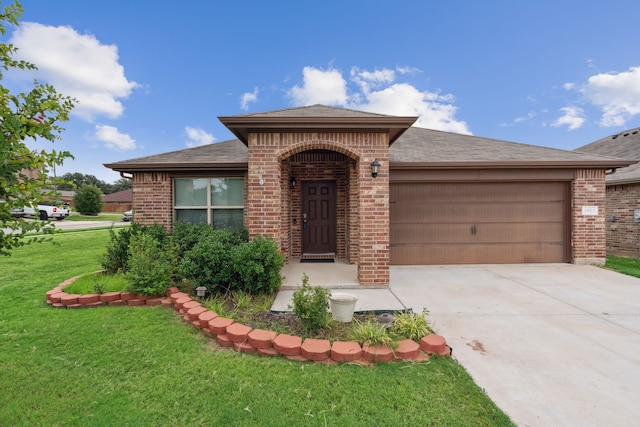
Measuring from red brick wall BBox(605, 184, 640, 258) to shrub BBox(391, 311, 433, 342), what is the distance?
29.4 feet

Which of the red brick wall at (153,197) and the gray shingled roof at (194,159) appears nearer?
the gray shingled roof at (194,159)

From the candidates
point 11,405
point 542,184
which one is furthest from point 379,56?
point 11,405

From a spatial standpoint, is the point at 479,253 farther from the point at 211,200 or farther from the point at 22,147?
the point at 22,147

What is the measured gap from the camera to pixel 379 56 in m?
11.1

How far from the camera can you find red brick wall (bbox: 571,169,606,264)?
6750 mm

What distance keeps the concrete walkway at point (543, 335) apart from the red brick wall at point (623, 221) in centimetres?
324

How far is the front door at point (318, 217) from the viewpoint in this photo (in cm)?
721

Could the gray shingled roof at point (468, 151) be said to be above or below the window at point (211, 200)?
above

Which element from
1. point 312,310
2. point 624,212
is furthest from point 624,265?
point 312,310

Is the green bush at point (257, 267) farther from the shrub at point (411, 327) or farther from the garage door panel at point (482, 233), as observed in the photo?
the garage door panel at point (482, 233)

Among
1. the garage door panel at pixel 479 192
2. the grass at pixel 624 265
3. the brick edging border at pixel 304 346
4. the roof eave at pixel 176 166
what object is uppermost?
the roof eave at pixel 176 166

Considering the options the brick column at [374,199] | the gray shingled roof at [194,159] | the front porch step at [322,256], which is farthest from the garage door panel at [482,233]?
the gray shingled roof at [194,159]

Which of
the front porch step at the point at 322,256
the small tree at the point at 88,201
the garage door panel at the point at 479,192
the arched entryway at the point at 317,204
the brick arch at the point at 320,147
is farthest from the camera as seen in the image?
the small tree at the point at 88,201

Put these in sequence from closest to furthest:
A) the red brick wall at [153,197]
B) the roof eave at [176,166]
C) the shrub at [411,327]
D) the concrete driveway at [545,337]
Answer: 1. the concrete driveway at [545,337]
2. the shrub at [411,327]
3. the roof eave at [176,166]
4. the red brick wall at [153,197]
